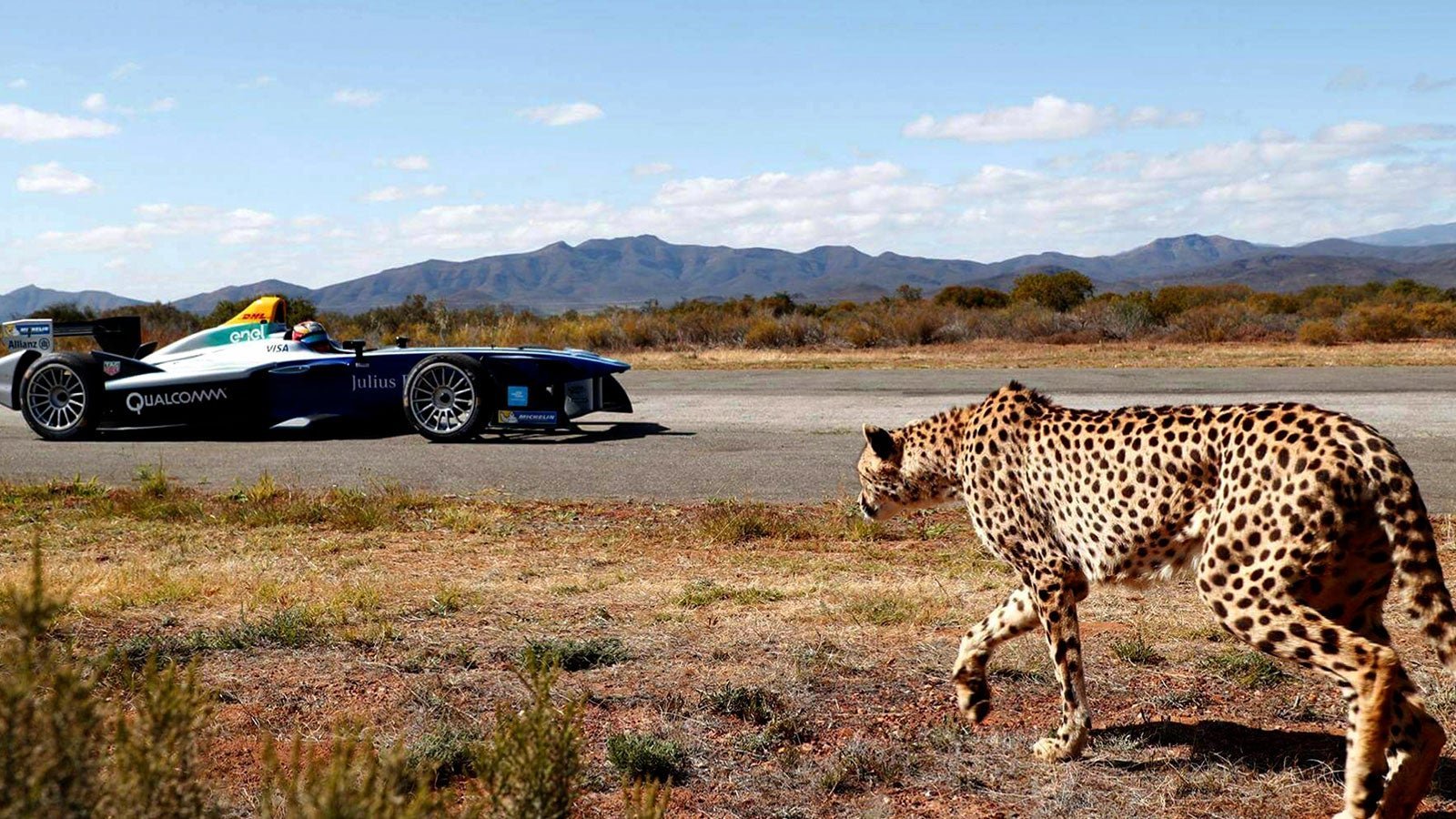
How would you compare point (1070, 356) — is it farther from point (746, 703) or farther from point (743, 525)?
point (746, 703)

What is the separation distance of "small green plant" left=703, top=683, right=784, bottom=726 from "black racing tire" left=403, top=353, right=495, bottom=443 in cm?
1039

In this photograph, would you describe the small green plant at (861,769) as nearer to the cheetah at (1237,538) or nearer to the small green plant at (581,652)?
the cheetah at (1237,538)

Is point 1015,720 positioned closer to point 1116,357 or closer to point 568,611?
point 568,611

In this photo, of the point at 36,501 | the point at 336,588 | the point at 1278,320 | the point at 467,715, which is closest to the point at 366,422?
the point at 36,501

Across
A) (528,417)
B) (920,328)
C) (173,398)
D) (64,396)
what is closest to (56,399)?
(64,396)

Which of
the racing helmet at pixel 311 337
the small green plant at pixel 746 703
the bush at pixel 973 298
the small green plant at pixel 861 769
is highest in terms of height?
the bush at pixel 973 298

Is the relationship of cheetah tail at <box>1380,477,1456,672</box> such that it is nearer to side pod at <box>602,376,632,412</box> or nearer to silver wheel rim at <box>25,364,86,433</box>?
side pod at <box>602,376,632,412</box>

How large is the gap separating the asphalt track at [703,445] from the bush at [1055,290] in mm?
24928

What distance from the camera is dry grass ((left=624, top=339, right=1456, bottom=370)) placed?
28359 millimetres

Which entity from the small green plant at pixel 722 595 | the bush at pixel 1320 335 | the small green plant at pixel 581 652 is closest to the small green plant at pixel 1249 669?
the small green plant at pixel 722 595

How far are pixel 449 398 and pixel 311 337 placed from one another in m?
2.33

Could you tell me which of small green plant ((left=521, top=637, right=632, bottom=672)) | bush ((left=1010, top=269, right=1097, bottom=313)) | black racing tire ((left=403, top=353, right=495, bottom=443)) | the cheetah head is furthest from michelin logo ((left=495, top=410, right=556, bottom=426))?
bush ((left=1010, top=269, right=1097, bottom=313))

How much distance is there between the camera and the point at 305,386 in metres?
16.8

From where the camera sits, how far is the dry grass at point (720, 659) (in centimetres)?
518
